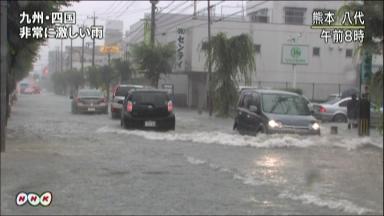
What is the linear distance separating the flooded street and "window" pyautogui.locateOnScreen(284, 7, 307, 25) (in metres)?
2.02

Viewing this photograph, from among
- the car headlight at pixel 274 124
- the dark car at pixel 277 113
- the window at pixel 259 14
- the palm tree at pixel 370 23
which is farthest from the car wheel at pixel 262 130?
the palm tree at pixel 370 23

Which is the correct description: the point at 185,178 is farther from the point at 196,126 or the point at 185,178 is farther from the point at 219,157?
the point at 196,126

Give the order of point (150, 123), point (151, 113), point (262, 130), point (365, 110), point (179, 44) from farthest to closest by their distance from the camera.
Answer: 1. point (150, 123)
2. point (151, 113)
3. point (262, 130)
4. point (179, 44)
5. point (365, 110)

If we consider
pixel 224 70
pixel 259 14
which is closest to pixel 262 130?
pixel 259 14

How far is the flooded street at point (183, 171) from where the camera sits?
24.0 ft

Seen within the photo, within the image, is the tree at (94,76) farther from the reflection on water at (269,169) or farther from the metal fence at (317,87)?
the reflection on water at (269,169)

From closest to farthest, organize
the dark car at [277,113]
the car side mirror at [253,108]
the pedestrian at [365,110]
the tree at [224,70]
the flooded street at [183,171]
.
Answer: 1. the pedestrian at [365,110]
2. the flooded street at [183,171]
3. the dark car at [277,113]
4. the car side mirror at [253,108]
5. the tree at [224,70]

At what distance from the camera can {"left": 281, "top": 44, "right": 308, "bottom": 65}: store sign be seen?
256cm

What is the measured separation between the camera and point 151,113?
44.2 ft

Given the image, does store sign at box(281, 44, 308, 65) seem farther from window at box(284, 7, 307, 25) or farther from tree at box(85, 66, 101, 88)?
tree at box(85, 66, 101, 88)

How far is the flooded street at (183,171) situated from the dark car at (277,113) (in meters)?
0.50

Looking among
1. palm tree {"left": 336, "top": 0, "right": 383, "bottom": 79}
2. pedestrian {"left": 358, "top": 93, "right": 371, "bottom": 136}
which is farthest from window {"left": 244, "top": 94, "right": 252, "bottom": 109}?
palm tree {"left": 336, "top": 0, "right": 383, "bottom": 79}

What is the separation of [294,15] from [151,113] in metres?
10.7

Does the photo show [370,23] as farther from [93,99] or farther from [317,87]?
[93,99]
